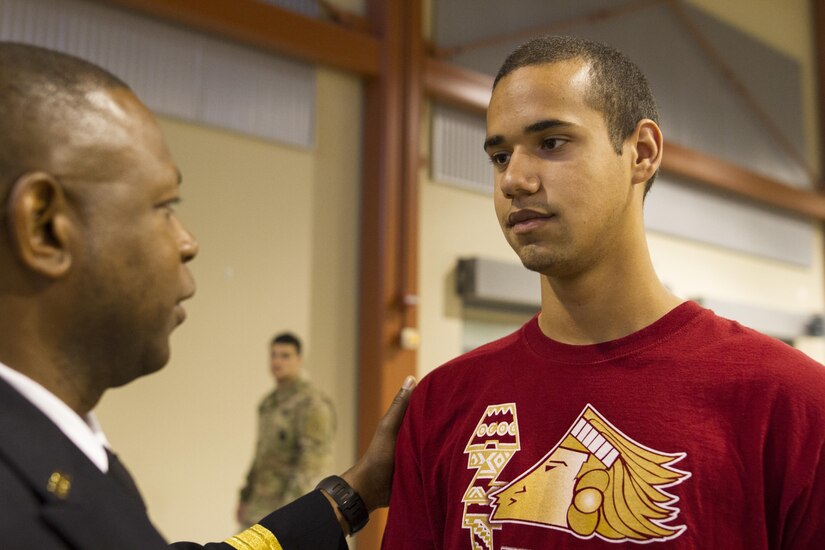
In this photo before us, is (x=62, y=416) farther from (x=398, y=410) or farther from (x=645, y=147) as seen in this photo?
(x=645, y=147)

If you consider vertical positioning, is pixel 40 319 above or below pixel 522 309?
below

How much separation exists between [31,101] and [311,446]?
4.35 meters

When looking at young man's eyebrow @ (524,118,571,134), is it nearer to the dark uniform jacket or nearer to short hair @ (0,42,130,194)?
short hair @ (0,42,130,194)

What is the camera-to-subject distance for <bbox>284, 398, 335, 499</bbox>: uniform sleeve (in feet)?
17.3

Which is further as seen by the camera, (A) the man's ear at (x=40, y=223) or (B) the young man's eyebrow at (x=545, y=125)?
(B) the young man's eyebrow at (x=545, y=125)

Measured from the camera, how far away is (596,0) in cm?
898

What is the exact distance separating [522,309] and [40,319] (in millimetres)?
7100

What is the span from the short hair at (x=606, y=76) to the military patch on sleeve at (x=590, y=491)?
610 millimetres

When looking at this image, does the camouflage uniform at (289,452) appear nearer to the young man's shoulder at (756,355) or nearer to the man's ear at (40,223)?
the young man's shoulder at (756,355)

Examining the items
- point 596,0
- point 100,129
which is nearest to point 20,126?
point 100,129

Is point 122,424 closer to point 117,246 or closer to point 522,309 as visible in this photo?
point 522,309

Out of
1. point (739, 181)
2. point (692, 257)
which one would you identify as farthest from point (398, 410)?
point (739, 181)

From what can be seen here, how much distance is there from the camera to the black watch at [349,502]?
201cm

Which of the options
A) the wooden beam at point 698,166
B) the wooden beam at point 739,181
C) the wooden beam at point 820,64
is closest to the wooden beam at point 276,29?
the wooden beam at point 698,166
